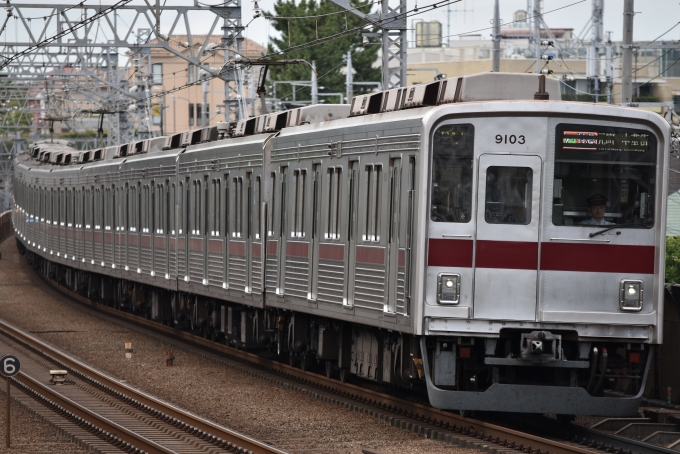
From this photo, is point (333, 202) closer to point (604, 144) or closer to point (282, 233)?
point (282, 233)

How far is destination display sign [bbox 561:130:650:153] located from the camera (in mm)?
11141

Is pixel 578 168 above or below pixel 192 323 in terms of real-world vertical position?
above

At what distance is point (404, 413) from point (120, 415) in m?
2.95

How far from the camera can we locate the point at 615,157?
1115 cm

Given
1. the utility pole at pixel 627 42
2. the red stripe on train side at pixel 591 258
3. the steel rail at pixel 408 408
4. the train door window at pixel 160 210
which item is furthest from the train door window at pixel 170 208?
the red stripe on train side at pixel 591 258

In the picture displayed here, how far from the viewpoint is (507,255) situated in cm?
1108

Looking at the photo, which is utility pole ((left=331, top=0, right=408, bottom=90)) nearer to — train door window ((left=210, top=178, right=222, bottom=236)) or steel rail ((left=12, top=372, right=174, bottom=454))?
train door window ((left=210, top=178, right=222, bottom=236))

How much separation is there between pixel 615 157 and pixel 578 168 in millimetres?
336

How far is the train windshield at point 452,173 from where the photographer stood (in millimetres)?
11109

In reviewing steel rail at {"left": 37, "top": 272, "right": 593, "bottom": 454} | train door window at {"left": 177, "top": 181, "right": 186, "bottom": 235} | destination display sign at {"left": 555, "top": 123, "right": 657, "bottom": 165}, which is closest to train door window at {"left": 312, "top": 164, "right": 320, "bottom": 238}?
steel rail at {"left": 37, "top": 272, "right": 593, "bottom": 454}

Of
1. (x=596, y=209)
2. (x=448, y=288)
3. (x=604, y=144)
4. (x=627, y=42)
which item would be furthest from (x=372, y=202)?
(x=627, y=42)

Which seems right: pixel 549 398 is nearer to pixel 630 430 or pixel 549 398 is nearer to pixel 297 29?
pixel 630 430

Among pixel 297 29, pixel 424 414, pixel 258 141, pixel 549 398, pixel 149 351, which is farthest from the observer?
pixel 297 29

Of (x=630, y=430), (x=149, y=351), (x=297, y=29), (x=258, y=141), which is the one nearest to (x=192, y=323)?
(x=149, y=351)
